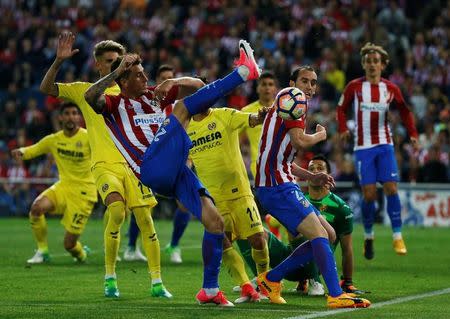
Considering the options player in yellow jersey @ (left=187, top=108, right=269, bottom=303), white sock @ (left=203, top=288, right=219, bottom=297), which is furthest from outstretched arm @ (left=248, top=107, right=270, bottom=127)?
white sock @ (left=203, top=288, right=219, bottom=297)

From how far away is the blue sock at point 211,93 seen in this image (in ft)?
31.9

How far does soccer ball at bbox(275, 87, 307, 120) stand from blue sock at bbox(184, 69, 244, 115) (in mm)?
468

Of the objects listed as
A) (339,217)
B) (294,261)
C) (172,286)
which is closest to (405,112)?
(339,217)

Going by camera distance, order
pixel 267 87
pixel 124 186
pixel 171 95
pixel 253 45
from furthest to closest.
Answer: pixel 253 45
pixel 267 87
pixel 124 186
pixel 171 95

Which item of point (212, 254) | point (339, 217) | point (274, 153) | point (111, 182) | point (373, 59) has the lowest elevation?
point (212, 254)

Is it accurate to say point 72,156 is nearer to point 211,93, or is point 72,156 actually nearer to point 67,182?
point 67,182

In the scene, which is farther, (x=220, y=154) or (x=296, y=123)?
(x=220, y=154)

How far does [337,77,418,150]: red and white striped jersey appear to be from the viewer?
16078 mm

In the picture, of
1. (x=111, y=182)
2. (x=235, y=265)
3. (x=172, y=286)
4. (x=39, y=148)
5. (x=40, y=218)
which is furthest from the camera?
(x=39, y=148)

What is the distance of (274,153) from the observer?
1035cm

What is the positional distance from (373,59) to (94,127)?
17.1 ft

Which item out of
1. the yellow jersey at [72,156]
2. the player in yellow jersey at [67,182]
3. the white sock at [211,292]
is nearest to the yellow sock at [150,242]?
the white sock at [211,292]

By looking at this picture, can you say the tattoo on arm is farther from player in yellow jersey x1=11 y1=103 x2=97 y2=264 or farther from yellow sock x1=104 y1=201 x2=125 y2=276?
player in yellow jersey x1=11 y1=103 x2=97 y2=264

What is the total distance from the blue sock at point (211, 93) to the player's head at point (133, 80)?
1.21 metres
